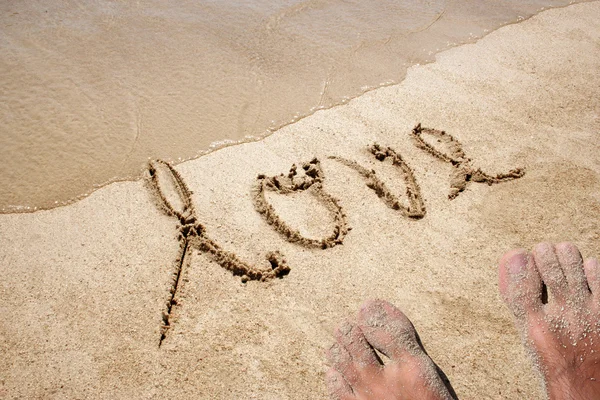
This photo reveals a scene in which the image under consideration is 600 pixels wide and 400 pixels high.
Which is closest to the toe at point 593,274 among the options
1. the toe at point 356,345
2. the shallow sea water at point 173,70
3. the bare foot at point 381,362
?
the bare foot at point 381,362

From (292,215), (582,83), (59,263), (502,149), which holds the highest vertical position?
(582,83)

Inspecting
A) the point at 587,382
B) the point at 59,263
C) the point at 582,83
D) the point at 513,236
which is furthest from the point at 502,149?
the point at 59,263

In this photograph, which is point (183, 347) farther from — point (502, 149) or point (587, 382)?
point (502, 149)

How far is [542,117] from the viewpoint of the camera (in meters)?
3.23

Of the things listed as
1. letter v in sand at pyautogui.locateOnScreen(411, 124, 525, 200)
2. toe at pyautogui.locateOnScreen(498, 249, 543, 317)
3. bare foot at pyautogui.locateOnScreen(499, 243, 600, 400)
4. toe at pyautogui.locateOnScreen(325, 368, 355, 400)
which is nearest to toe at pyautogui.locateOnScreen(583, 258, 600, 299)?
bare foot at pyautogui.locateOnScreen(499, 243, 600, 400)

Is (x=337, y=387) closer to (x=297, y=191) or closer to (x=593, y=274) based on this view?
(x=297, y=191)

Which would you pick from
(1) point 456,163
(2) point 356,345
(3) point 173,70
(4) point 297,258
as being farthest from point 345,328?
(3) point 173,70

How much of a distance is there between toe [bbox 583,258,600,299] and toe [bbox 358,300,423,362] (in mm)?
916

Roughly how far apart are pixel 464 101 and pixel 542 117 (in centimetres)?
57

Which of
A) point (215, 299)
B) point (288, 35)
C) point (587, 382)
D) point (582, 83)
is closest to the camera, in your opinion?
point (587, 382)

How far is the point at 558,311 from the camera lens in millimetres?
2018

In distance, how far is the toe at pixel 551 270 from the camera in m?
2.07

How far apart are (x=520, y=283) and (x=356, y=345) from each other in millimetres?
871

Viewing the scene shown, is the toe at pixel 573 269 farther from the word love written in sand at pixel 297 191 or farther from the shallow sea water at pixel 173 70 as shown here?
the shallow sea water at pixel 173 70
